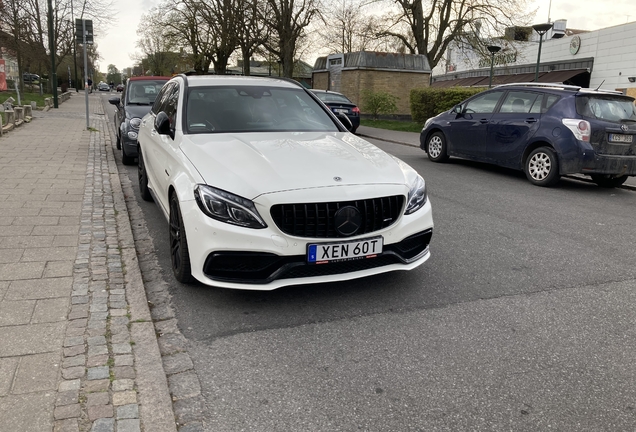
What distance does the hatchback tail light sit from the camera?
332 inches

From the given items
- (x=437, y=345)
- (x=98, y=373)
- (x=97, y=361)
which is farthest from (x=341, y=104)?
(x=98, y=373)

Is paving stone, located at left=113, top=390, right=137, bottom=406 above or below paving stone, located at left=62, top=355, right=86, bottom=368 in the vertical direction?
below

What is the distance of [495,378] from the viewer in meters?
2.94

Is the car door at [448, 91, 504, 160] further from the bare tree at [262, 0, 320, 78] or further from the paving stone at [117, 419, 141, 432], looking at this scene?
the bare tree at [262, 0, 320, 78]

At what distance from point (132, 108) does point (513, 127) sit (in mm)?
7159

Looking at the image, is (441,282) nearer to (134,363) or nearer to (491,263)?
(491,263)

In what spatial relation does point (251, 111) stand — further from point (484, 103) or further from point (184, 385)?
point (484, 103)

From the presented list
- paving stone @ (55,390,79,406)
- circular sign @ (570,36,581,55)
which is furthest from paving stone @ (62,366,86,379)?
circular sign @ (570,36,581,55)

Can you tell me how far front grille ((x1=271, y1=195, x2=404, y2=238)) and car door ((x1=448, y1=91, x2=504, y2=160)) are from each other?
284 inches

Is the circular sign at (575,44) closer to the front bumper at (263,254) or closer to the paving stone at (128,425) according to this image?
the front bumper at (263,254)

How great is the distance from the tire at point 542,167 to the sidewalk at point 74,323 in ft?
22.1

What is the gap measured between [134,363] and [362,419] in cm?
129

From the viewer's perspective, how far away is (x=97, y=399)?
2.57 metres

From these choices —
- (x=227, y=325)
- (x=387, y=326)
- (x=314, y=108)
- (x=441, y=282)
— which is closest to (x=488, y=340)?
(x=387, y=326)
